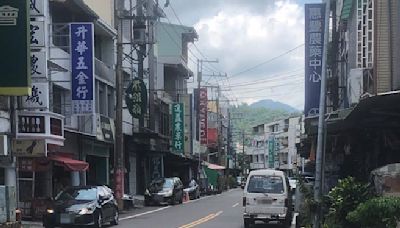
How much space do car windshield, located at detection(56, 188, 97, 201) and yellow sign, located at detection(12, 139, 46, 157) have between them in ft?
7.47

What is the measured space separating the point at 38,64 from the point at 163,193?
17610 millimetres

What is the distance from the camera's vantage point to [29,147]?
2378 cm

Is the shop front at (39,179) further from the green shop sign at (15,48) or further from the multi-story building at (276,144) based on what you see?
the multi-story building at (276,144)

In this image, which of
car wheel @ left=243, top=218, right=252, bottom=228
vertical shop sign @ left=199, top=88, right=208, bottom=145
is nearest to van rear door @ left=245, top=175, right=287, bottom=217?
car wheel @ left=243, top=218, right=252, bottom=228

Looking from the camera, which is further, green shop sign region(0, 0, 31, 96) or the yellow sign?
the yellow sign

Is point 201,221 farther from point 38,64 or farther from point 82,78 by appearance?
point 82,78

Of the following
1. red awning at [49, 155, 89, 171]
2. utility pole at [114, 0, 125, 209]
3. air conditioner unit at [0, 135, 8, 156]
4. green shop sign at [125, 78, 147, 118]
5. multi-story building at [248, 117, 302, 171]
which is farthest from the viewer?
multi-story building at [248, 117, 302, 171]

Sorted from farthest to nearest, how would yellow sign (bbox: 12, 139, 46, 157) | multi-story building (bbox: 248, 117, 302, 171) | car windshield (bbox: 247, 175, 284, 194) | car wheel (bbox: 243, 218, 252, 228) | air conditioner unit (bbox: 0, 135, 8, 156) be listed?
1. multi-story building (bbox: 248, 117, 302, 171)
2. yellow sign (bbox: 12, 139, 46, 157)
3. air conditioner unit (bbox: 0, 135, 8, 156)
4. car wheel (bbox: 243, 218, 252, 228)
5. car windshield (bbox: 247, 175, 284, 194)

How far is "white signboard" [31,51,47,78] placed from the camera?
23200 millimetres

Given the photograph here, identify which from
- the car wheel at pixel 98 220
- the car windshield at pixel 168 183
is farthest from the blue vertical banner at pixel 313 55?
the car windshield at pixel 168 183

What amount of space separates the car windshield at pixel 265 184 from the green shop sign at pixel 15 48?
7996mm

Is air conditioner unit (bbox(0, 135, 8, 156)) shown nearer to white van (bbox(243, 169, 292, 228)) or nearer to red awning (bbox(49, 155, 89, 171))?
red awning (bbox(49, 155, 89, 171))

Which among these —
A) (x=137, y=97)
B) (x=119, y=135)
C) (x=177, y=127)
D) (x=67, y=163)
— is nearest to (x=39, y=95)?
(x=67, y=163)

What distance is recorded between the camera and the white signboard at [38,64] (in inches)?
913
